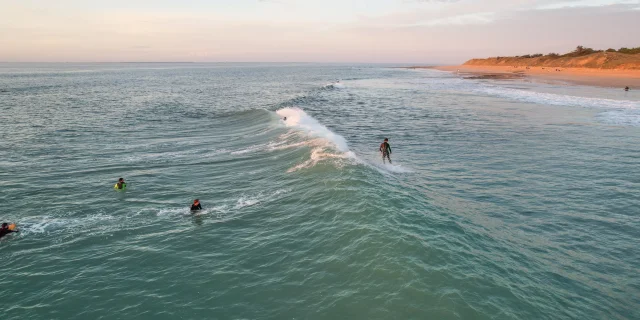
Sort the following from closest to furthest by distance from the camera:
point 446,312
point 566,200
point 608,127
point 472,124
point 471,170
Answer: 1. point 446,312
2. point 566,200
3. point 471,170
4. point 608,127
5. point 472,124

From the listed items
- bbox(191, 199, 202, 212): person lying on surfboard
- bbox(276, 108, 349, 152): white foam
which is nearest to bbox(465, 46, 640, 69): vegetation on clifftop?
bbox(276, 108, 349, 152): white foam

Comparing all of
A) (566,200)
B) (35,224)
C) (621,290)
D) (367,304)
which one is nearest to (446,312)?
(367,304)

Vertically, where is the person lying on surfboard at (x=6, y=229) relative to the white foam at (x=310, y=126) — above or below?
below

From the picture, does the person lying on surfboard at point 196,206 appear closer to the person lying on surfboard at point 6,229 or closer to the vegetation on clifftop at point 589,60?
the person lying on surfboard at point 6,229

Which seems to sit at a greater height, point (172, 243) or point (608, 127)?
point (608, 127)

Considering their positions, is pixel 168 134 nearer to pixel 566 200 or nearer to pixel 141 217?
pixel 141 217

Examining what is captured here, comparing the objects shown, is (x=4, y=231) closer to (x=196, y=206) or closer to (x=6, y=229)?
(x=6, y=229)

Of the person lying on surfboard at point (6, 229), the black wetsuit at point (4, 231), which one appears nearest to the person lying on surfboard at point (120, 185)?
the person lying on surfboard at point (6, 229)

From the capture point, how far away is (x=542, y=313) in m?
10.3

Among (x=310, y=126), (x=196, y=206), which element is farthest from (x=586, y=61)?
(x=196, y=206)

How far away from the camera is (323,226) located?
1552 centimetres

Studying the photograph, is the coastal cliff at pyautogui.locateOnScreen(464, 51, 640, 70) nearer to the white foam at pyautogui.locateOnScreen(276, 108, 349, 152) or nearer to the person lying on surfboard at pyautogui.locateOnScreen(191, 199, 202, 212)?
the white foam at pyautogui.locateOnScreen(276, 108, 349, 152)

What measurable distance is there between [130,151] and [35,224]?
13278 millimetres

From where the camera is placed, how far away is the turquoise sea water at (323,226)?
11070 millimetres
